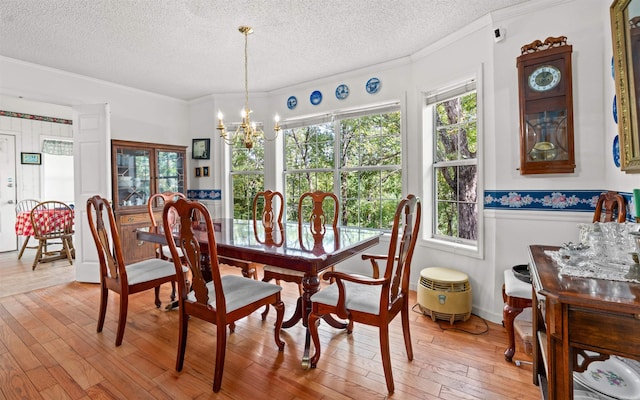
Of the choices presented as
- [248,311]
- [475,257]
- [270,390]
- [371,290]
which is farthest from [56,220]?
[475,257]

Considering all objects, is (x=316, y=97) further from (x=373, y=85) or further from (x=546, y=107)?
(x=546, y=107)

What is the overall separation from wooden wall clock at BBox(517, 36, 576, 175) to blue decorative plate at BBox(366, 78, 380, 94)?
1.50 meters

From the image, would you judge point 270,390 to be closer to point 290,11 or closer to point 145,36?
point 290,11

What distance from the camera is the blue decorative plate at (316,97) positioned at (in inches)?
156

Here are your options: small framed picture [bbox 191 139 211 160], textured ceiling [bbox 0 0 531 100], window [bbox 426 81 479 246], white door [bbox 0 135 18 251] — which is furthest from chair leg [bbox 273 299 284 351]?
white door [bbox 0 135 18 251]

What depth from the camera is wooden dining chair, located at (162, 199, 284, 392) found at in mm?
1627

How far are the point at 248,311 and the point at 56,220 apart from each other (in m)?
4.20

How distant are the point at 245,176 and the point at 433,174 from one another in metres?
2.73

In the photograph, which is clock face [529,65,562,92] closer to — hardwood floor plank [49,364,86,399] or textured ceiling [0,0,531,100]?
textured ceiling [0,0,531,100]

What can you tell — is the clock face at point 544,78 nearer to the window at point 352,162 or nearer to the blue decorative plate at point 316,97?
the window at point 352,162

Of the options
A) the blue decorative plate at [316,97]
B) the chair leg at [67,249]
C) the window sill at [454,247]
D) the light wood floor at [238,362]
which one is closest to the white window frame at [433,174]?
the window sill at [454,247]

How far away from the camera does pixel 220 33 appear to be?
2.73 meters

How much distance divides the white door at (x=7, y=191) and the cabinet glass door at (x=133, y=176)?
288cm

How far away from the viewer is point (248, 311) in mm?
1841
